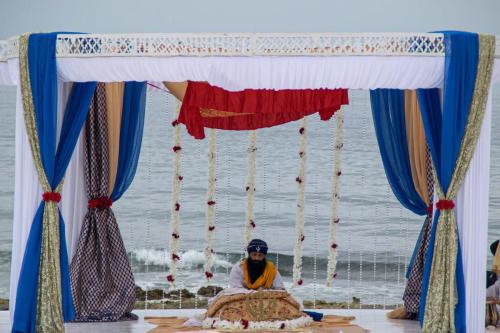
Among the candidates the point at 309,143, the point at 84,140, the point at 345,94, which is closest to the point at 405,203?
the point at 345,94

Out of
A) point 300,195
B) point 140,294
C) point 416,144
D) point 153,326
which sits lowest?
point 153,326

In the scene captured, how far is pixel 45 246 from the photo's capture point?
8.11 meters

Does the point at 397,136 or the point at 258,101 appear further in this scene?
the point at 397,136

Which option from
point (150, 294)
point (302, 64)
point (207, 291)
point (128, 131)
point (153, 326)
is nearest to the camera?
point (302, 64)

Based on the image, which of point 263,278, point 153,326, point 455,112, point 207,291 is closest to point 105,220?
point 153,326

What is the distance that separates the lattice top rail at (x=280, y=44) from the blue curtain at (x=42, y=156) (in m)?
0.46

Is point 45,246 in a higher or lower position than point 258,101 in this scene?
lower

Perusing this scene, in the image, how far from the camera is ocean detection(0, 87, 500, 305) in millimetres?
16984

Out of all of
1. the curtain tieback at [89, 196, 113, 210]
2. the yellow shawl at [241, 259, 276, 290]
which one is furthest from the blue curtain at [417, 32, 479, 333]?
the curtain tieback at [89, 196, 113, 210]

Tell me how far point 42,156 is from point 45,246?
2.20 ft

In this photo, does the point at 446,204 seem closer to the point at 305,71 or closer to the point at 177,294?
the point at 305,71

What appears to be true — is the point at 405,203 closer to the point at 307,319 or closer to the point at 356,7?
the point at 307,319

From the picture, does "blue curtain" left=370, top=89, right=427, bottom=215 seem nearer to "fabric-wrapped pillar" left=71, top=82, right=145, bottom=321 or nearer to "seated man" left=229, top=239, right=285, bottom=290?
"seated man" left=229, top=239, right=285, bottom=290

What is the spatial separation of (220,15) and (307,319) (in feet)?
30.3
